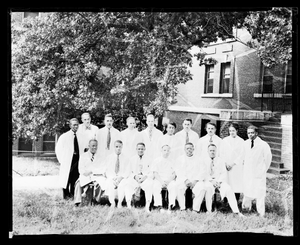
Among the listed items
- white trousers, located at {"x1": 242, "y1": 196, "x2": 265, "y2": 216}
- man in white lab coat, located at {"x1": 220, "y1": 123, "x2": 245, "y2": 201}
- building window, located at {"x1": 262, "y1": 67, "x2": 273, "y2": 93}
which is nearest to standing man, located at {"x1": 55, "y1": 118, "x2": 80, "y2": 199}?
man in white lab coat, located at {"x1": 220, "y1": 123, "x2": 245, "y2": 201}

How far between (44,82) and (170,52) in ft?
5.52

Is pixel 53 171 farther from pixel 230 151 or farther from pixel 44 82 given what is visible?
pixel 230 151

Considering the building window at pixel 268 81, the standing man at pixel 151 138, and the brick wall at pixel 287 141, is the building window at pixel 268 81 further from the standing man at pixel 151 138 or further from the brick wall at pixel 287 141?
the standing man at pixel 151 138

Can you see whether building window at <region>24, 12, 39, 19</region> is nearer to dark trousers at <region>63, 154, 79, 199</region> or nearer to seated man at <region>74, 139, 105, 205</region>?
seated man at <region>74, 139, 105, 205</region>

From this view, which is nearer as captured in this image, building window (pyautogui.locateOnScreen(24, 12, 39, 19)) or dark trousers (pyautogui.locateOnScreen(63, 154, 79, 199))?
building window (pyautogui.locateOnScreen(24, 12, 39, 19))

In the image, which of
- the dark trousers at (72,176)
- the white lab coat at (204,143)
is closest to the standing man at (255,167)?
the white lab coat at (204,143)

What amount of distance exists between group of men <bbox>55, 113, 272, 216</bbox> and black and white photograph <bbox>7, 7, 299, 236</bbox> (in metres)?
0.01

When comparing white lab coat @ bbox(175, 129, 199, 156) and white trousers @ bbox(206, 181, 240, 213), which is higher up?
white lab coat @ bbox(175, 129, 199, 156)

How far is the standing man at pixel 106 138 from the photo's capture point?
4.53 m

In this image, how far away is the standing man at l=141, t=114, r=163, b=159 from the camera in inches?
179

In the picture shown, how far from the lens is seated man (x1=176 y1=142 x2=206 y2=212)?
449 cm

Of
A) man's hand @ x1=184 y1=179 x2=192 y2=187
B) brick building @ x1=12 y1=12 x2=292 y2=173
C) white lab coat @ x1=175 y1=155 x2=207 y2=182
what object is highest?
brick building @ x1=12 y1=12 x2=292 y2=173

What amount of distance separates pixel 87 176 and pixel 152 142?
960 millimetres
